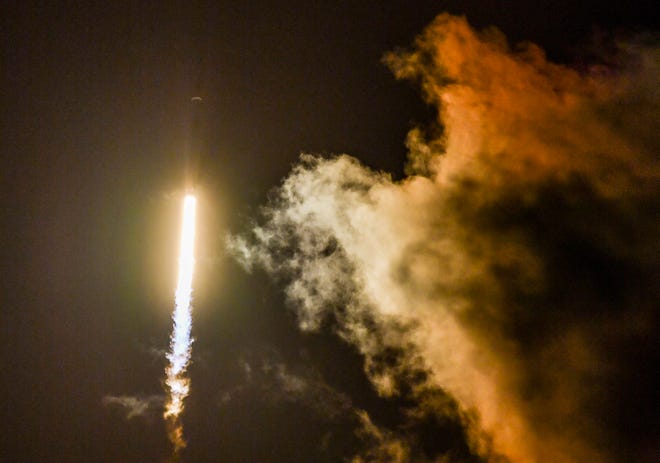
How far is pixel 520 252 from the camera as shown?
14797 mm

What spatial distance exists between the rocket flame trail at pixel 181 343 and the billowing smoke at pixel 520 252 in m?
4.40

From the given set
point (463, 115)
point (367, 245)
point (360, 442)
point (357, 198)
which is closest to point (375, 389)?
point (360, 442)

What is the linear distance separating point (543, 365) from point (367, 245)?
6.28 meters

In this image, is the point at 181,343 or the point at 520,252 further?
the point at 181,343

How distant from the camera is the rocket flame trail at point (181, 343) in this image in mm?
18281

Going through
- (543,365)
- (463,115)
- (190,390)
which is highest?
(463,115)

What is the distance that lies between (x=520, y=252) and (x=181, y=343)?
12445 mm

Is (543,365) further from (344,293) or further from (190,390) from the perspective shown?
(190,390)

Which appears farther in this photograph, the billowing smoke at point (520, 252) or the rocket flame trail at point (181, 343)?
the rocket flame trail at point (181, 343)

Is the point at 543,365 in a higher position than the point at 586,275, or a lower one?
lower

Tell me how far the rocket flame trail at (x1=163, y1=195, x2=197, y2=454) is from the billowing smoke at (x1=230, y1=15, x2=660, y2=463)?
440 cm

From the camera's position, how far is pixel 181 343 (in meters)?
19.2

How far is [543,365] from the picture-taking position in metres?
14.6

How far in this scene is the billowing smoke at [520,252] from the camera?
13.9m
